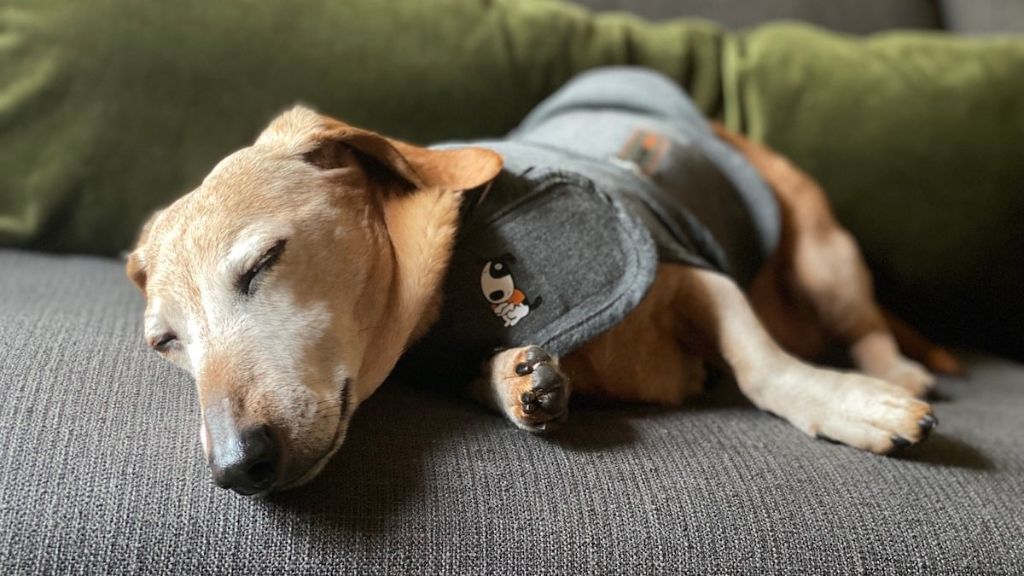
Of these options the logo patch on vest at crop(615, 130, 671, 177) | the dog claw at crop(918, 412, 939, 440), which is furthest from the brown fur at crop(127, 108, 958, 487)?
the logo patch on vest at crop(615, 130, 671, 177)

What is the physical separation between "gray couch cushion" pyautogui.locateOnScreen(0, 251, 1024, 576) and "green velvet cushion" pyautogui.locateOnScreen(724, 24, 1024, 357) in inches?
34.4

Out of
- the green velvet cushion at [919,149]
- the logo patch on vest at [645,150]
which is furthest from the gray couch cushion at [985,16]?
the logo patch on vest at [645,150]

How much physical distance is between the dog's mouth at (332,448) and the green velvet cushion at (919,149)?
1.39m

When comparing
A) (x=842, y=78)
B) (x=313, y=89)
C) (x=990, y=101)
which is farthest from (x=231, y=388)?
(x=990, y=101)

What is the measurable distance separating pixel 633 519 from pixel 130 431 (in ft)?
1.89

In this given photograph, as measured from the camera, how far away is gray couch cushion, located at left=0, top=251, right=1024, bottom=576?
0.83m

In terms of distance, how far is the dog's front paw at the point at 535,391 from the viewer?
101 cm

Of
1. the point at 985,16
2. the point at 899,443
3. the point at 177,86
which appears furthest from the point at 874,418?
the point at 985,16

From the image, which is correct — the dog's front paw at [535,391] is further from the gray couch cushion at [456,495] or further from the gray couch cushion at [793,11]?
the gray couch cushion at [793,11]

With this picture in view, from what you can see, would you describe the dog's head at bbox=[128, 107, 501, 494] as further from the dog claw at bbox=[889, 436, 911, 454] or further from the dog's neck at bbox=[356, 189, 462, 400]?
the dog claw at bbox=[889, 436, 911, 454]

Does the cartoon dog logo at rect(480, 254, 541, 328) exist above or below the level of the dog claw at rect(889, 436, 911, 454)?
above

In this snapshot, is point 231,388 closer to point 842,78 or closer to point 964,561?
point 964,561

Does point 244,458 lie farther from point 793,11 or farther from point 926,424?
point 793,11

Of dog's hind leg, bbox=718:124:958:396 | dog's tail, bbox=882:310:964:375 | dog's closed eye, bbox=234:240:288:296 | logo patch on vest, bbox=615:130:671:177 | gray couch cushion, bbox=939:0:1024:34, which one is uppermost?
gray couch cushion, bbox=939:0:1024:34
